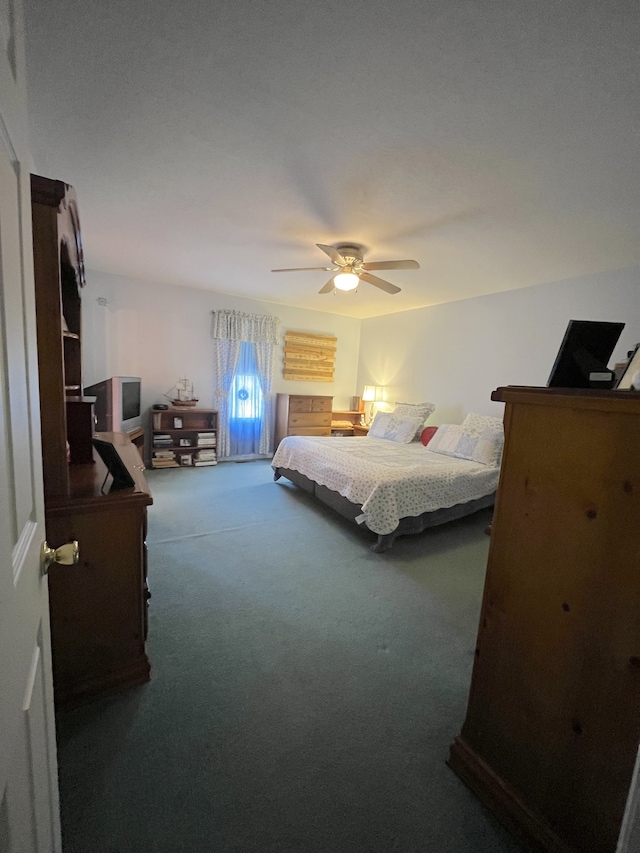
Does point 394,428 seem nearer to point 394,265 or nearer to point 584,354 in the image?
point 394,265

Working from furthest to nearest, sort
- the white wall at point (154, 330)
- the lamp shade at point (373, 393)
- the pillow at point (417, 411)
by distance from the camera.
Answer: the lamp shade at point (373, 393) < the pillow at point (417, 411) < the white wall at point (154, 330)

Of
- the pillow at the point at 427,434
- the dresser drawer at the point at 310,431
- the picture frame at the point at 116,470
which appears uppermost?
the picture frame at the point at 116,470

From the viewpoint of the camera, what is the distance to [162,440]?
4.74 meters

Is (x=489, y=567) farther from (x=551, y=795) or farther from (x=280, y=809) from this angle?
(x=280, y=809)

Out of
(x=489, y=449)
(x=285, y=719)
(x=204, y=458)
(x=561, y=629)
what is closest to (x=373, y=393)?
(x=489, y=449)

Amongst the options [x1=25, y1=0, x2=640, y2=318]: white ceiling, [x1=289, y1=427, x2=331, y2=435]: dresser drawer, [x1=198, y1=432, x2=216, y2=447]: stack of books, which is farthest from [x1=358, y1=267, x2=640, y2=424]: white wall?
[x1=198, y1=432, x2=216, y2=447]: stack of books

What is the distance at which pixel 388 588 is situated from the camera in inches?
90.7

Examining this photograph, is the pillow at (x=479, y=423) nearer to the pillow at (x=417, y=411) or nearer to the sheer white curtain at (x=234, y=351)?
the pillow at (x=417, y=411)

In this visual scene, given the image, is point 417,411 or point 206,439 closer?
point 417,411

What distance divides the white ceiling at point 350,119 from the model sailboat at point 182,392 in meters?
2.29

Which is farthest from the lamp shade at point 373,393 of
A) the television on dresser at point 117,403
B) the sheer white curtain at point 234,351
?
the television on dresser at point 117,403

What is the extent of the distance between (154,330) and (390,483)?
381 cm

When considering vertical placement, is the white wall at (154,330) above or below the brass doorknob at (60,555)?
above

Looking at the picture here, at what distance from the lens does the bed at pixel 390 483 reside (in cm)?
276
